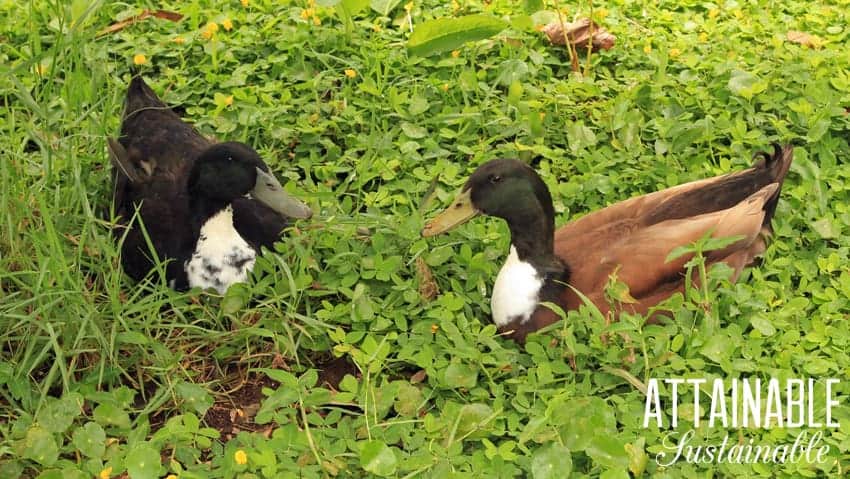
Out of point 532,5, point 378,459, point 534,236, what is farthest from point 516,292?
point 532,5

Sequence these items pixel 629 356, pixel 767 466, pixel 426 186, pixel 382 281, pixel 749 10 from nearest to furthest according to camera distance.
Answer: pixel 767 466
pixel 629 356
pixel 382 281
pixel 426 186
pixel 749 10

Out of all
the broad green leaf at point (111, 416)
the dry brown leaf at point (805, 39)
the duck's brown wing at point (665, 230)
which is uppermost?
the broad green leaf at point (111, 416)

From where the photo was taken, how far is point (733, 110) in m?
4.89

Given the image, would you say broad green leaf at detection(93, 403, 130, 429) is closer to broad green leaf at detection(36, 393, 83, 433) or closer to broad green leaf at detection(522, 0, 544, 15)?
broad green leaf at detection(36, 393, 83, 433)

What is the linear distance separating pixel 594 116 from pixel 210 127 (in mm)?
1580

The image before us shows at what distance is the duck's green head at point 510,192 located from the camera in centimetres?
380

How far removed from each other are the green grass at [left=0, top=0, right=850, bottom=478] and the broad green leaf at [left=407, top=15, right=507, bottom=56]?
0.21 m

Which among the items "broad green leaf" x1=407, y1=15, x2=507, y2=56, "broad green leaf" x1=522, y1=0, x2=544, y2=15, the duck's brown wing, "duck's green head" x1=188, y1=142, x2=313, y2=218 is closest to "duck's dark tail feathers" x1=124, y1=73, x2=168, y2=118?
"duck's green head" x1=188, y1=142, x2=313, y2=218

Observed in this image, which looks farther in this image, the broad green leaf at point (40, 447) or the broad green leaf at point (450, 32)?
the broad green leaf at point (450, 32)

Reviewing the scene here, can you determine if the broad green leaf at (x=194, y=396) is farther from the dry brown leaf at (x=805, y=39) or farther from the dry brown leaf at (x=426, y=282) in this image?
the dry brown leaf at (x=805, y=39)

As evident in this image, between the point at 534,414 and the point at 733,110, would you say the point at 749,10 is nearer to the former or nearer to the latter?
the point at 733,110

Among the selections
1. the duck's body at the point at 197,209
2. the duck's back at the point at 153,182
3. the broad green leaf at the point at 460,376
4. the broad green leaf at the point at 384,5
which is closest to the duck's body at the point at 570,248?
the broad green leaf at the point at 460,376

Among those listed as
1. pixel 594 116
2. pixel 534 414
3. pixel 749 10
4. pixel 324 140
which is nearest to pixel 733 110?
pixel 594 116

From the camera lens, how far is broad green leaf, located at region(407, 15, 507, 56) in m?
4.67
